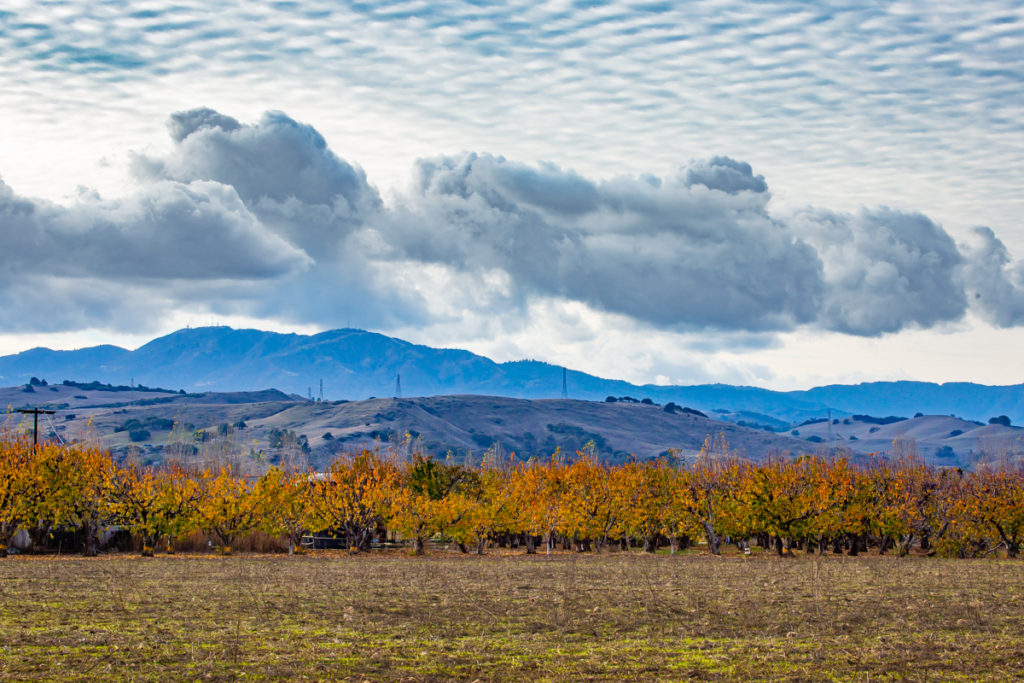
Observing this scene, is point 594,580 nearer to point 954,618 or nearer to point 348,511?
point 954,618

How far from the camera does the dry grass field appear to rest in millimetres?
22109

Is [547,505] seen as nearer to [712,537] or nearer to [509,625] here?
[712,537]

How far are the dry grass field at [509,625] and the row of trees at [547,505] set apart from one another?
20431 millimetres

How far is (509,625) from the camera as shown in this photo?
29625 mm

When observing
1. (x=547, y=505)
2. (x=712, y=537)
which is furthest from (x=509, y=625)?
(x=712, y=537)

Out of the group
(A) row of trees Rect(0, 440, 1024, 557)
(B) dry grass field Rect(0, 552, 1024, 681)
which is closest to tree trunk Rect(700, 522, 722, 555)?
(A) row of trees Rect(0, 440, 1024, 557)

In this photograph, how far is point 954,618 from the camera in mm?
30859

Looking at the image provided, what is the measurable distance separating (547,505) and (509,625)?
48009 mm

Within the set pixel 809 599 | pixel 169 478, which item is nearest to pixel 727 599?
pixel 809 599

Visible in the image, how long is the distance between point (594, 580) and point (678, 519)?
32.2 metres

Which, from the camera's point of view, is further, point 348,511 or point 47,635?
point 348,511

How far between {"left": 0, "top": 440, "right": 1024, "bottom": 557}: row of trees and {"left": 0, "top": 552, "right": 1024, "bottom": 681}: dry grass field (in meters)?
20.4

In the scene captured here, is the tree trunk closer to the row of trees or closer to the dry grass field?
the row of trees

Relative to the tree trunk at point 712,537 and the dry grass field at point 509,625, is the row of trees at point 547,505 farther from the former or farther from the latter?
the dry grass field at point 509,625
